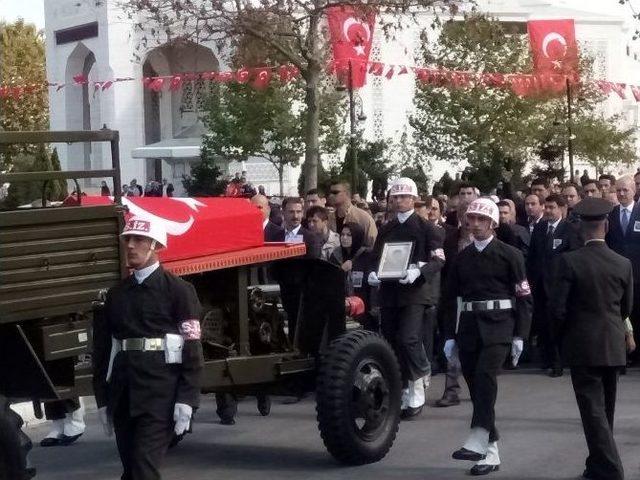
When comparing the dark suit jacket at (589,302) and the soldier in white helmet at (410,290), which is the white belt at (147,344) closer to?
the dark suit jacket at (589,302)

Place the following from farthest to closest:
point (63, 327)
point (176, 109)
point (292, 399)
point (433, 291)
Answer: point (176, 109)
point (292, 399)
point (433, 291)
point (63, 327)

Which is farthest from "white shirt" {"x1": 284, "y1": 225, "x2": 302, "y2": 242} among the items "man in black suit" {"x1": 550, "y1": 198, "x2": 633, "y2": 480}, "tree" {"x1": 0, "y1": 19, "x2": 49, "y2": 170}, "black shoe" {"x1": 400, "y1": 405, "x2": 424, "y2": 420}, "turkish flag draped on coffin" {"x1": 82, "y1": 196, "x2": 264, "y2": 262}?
"tree" {"x1": 0, "y1": 19, "x2": 49, "y2": 170}

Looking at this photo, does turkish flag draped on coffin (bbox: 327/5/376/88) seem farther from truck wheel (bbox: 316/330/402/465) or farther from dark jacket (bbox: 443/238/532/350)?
dark jacket (bbox: 443/238/532/350)

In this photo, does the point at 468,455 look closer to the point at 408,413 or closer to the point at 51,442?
the point at 408,413

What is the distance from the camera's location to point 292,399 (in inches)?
514

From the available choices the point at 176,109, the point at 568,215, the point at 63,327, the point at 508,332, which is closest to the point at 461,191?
the point at 568,215

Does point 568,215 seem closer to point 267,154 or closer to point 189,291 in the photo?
point 189,291

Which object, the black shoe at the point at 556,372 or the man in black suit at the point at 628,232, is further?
the man in black suit at the point at 628,232

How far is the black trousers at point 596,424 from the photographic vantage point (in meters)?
8.85

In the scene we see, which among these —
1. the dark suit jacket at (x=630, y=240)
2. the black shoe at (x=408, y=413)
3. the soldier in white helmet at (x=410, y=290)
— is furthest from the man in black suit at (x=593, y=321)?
the dark suit jacket at (x=630, y=240)

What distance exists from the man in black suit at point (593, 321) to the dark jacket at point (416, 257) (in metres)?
2.53

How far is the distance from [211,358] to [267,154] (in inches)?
1704

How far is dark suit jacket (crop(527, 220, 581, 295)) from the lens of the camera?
14.5 m

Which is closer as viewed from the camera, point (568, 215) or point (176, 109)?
point (568, 215)
